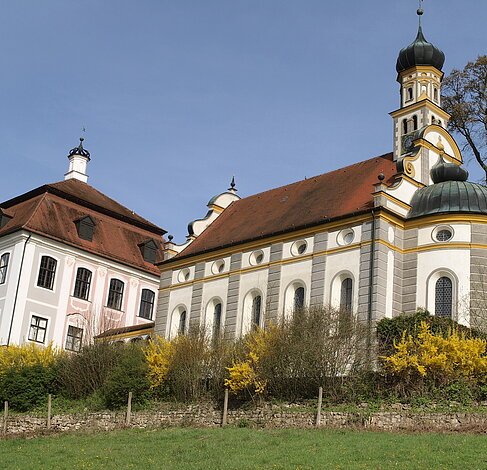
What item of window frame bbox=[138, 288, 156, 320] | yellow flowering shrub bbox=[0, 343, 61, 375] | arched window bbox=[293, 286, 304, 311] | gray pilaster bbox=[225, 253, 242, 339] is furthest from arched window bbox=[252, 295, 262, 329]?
window frame bbox=[138, 288, 156, 320]

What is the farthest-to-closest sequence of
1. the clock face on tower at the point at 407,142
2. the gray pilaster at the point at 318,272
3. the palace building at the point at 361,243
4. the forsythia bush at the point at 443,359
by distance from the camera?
the clock face on tower at the point at 407,142, the gray pilaster at the point at 318,272, the palace building at the point at 361,243, the forsythia bush at the point at 443,359

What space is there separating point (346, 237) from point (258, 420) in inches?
425

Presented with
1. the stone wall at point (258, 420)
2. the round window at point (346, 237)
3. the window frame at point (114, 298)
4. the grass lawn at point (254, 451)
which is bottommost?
the grass lawn at point (254, 451)

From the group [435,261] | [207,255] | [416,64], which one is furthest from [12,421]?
[416,64]

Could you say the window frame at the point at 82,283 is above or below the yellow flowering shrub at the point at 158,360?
above

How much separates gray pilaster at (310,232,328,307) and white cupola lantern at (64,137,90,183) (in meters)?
25.4

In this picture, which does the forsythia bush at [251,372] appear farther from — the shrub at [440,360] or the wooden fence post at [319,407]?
the shrub at [440,360]

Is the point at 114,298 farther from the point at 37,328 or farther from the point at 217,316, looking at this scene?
the point at 217,316

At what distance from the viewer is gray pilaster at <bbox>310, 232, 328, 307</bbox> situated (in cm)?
3738

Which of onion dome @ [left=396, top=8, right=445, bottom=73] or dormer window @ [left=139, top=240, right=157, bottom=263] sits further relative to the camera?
dormer window @ [left=139, top=240, right=157, bottom=263]

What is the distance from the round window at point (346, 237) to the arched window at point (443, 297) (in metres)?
4.15

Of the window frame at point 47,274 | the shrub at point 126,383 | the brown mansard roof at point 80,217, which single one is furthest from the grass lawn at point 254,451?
the brown mansard roof at point 80,217

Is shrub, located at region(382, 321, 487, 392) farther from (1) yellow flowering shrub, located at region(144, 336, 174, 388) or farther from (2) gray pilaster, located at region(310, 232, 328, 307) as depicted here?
(1) yellow flowering shrub, located at region(144, 336, 174, 388)

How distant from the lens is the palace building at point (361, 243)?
116ft
